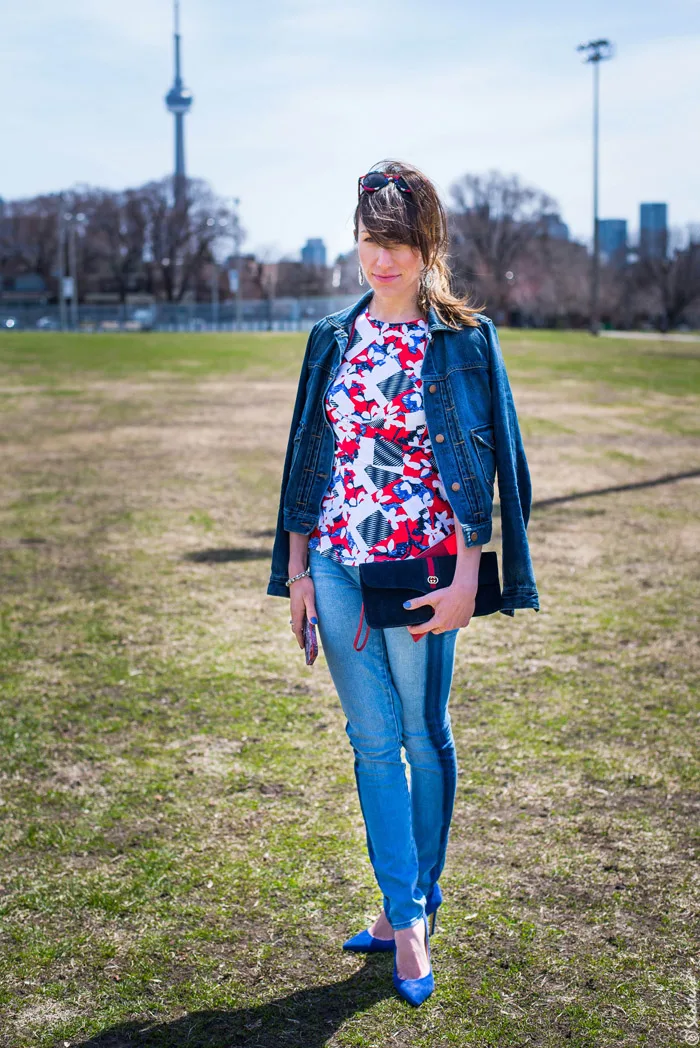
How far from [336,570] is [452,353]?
605 millimetres

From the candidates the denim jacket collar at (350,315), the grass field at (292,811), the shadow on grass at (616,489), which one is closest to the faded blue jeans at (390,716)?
the grass field at (292,811)

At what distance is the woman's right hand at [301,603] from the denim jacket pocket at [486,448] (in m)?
0.53

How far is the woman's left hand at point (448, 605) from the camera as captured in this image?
262 centimetres

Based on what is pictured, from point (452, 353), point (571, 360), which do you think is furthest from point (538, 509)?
point (571, 360)

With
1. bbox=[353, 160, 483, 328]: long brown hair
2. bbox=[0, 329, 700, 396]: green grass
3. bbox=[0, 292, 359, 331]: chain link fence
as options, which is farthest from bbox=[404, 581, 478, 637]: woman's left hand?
bbox=[0, 292, 359, 331]: chain link fence

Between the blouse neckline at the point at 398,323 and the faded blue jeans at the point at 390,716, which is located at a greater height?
the blouse neckline at the point at 398,323

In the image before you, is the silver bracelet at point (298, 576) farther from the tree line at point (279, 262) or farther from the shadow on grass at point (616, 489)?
the tree line at point (279, 262)

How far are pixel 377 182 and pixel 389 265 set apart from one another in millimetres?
200

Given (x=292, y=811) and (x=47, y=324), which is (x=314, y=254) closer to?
(x=47, y=324)

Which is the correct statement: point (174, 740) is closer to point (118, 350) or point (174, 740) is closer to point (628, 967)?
point (628, 967)

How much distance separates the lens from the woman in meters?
2.61

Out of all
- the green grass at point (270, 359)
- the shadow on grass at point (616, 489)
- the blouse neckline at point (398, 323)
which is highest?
the green grass at point (270, 359)

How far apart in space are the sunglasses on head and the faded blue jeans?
0.90 metres

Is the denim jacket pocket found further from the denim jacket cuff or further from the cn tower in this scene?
the cn tower
